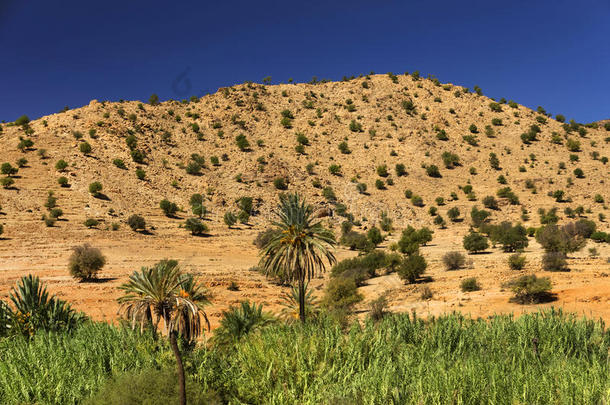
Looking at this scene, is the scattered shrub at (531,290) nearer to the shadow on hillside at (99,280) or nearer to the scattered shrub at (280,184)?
the shadow on hillside at (99,280)

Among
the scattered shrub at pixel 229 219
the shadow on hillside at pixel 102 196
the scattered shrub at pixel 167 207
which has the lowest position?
the scattered shrub at pixel 229 219

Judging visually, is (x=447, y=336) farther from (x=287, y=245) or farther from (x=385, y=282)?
(x=385, y=282)

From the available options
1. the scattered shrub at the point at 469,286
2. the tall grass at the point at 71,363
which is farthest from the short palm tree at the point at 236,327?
the scattered shrub at the point at 469,286

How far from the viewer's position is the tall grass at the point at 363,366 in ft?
27.6

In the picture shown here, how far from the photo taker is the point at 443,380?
8750 millimetres

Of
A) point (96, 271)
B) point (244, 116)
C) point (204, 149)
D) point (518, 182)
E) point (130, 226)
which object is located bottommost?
point (96, 271)

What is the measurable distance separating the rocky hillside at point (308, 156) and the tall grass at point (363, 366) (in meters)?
35.5

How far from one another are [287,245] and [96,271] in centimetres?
2268

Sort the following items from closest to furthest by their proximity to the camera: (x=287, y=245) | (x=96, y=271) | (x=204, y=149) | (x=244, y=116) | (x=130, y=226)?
(x=287, y=245)
(x=96, y=271)
(x=130, y=226)
(x=204, y=149)
(x=244, y=116)

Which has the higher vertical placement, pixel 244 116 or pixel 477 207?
pixel 244 116

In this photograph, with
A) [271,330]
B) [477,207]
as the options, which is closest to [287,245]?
[271,330]

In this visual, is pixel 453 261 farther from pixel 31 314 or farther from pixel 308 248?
pixel 31 314

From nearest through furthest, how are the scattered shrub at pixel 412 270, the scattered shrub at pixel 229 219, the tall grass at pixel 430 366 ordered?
the tall grass at pixel 430 366, the scattered shrub at pixel 412 270, the scattered shrub at pixel 229 219

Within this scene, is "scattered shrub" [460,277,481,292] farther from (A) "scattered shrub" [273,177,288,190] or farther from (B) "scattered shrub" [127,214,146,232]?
(A) "scattered shrub" [273,177,288,190]
